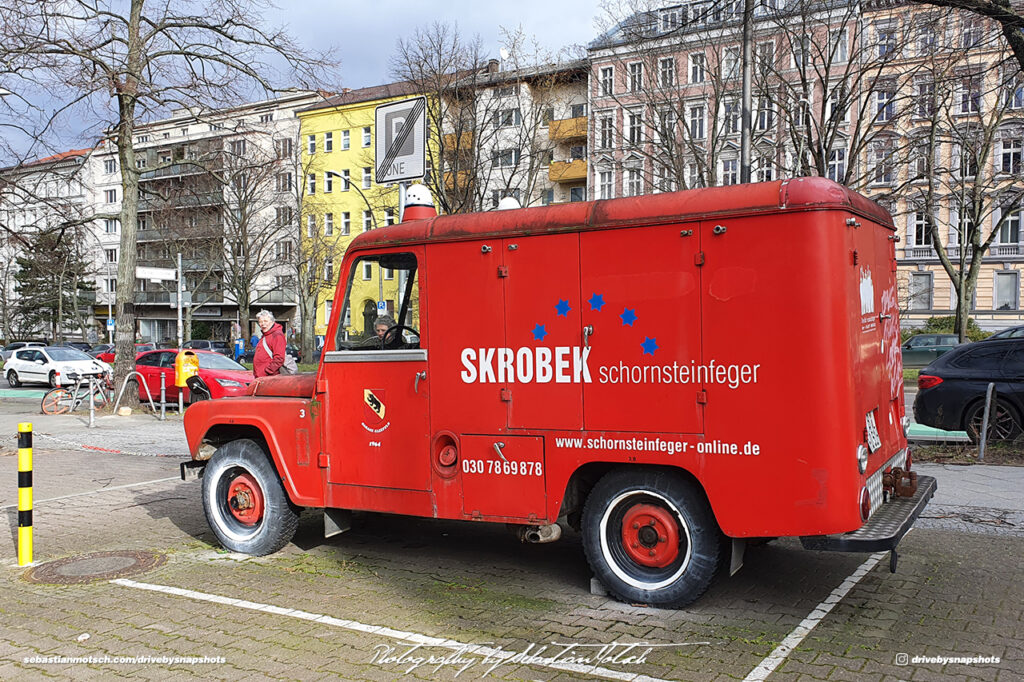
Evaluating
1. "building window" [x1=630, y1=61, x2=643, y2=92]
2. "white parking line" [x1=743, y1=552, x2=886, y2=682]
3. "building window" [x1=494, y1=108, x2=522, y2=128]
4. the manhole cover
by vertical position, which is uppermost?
"building window" [x1=630, y1=61, x2=643, y2=92]

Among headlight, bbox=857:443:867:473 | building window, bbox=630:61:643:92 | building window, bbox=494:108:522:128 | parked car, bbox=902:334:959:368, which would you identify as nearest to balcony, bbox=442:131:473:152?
building window, bbox=494:108:522:128

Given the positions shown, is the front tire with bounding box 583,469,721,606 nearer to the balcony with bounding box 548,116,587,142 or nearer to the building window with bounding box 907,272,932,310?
the balcony with bounding box 548,116,587,142

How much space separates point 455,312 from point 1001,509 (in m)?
5.81

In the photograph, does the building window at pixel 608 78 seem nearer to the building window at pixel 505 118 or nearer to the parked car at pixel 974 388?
the building window at pixel 505 118

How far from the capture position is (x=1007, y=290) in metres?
46.4

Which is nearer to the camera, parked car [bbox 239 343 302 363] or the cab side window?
the cab side window

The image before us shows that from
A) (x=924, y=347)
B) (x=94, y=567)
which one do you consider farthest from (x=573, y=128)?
(x=94, y=567)

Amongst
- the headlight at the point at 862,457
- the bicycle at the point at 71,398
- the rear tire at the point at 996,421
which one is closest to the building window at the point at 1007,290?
the rear tire at the point at 996,421

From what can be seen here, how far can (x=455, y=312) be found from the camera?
231 inches

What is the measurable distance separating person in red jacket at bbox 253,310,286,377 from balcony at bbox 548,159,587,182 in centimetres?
3777

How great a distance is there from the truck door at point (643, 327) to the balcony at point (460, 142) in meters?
24.4

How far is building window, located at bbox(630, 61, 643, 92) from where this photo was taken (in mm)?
28656

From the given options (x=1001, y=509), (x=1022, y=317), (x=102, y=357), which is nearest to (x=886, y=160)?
(x=1001, y=509)

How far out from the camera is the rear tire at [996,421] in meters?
11.2
